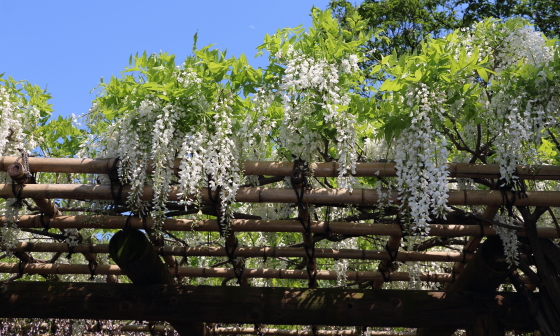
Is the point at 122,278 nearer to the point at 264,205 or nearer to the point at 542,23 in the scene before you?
the point at 264,205

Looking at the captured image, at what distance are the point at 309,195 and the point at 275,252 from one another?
3.78 feet

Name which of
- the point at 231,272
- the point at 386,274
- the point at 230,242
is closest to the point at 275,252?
the point at 230,242

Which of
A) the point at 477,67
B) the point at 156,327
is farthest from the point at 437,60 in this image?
the point at 156,327

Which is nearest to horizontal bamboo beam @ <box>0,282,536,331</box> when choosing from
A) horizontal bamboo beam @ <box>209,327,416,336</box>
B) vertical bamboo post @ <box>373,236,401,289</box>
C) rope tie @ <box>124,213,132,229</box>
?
vertical bamboo post @ <box>373,236,401,289</box>

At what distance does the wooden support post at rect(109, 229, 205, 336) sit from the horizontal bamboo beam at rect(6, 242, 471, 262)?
1.90ft

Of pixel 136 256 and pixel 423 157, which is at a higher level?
pixel 423 157

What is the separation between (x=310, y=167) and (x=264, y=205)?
112 cm

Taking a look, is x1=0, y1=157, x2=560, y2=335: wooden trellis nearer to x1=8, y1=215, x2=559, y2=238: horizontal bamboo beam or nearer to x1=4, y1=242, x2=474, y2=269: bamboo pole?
x1=8, y1=215, x2=559, y2=238: horizontal bamboo beam

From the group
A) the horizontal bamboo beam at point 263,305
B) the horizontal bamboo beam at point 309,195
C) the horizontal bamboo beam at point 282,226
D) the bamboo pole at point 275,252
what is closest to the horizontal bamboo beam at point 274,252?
the bamboo pole at point 275,252

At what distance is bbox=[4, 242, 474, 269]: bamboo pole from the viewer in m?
4.11

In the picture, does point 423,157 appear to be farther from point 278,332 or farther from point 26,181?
point 278,332

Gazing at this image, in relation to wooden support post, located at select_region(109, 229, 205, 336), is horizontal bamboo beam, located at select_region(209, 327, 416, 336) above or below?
below

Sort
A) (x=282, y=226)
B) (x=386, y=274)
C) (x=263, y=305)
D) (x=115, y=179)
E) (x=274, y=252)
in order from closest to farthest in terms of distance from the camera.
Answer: (x=115, y=179)
(x=282, y=226)
(x=263, y=305)
(x=274, y=252)
(x=386, y=274)

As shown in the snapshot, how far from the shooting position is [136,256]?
342 cm
